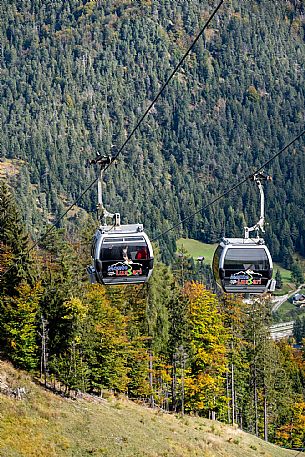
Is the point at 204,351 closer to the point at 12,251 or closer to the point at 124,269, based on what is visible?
the point at 12,251

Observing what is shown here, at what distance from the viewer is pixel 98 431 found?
50.1 meters

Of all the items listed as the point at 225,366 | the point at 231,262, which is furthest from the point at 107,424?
the point at 231,262

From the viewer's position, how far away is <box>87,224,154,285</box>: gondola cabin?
24.4 metres

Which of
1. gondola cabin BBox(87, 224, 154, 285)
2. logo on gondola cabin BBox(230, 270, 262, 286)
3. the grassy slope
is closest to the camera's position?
gondola cabin BBox(87, 224, 154, 285)

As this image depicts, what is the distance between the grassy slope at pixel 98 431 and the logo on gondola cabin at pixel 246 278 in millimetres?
22544

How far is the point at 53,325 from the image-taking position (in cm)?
5556

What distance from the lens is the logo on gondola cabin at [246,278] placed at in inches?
983

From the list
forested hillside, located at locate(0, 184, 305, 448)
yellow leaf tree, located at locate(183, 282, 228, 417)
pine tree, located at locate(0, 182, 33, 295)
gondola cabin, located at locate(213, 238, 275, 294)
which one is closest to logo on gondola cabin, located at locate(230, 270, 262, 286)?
gondola cabin, located at locate(213, 238, 275, 294)

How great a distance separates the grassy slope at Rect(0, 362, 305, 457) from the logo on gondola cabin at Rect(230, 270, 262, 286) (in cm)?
2254

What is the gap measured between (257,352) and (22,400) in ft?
87.8

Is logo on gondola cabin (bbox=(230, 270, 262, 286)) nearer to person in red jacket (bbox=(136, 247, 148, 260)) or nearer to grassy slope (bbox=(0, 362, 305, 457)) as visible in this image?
person in red jacket (bbox=(136, 247, 148, 260))

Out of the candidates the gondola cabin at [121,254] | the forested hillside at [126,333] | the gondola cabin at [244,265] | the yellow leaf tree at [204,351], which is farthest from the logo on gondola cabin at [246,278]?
the yellow leaf tree at [204,351]

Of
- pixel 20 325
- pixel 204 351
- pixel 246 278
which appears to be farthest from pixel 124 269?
pixel 204 351

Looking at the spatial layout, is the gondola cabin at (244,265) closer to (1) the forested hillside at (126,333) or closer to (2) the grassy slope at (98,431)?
(2) the grassy slope at (98,431)
